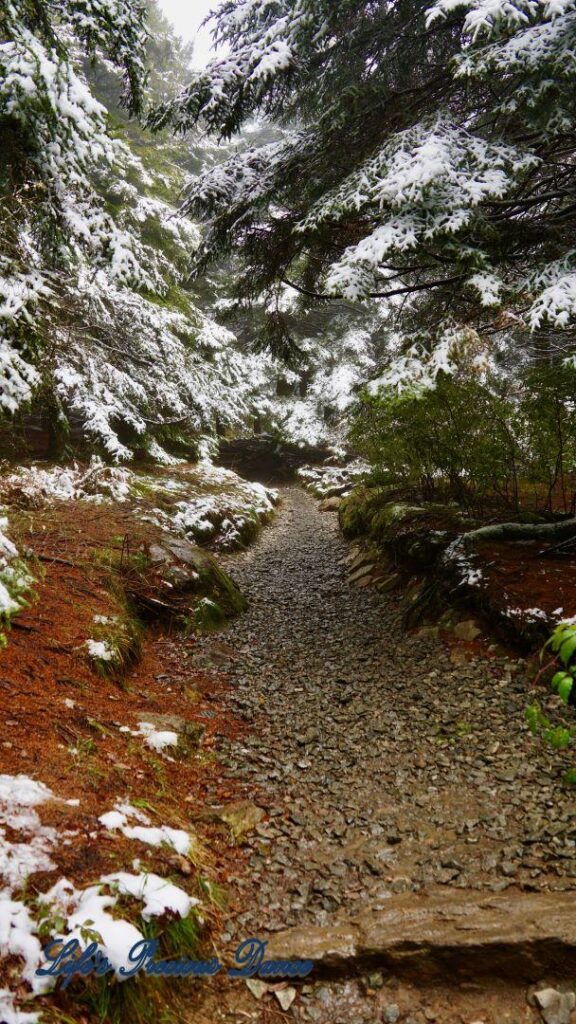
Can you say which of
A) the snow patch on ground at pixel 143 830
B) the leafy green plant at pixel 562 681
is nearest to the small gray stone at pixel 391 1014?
the snow patch on ground at pixel 143 830

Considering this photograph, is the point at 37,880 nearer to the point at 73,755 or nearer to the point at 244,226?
the point at 73,755

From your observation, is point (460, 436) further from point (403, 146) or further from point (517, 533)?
point (403, 146)

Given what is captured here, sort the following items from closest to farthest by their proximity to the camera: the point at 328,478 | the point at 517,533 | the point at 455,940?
the point at 455,940 → the point at 517,533 → the point at 328,478

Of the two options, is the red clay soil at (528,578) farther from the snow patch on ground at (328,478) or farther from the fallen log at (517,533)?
the snow patch on ground at (328,478)

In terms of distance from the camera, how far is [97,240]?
15.8 ft

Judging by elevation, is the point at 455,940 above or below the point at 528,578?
below

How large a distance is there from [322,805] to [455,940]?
3.90 feet

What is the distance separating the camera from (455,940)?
216 centimetres

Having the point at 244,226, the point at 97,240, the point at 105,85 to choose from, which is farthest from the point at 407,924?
the point at 105,85

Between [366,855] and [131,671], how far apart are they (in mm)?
2562

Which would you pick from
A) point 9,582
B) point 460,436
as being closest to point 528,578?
point 460,436

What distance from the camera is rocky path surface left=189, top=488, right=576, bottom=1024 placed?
241 centimetres

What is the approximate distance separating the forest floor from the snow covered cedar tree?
3.23m

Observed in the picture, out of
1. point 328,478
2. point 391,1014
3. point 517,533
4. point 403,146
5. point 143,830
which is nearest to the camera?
point 391,1014
